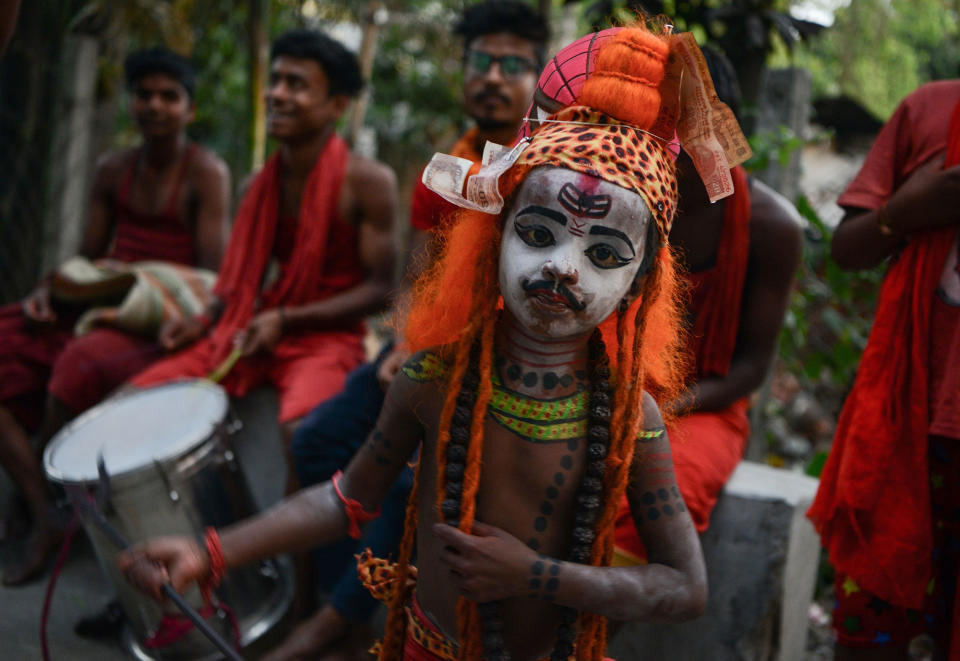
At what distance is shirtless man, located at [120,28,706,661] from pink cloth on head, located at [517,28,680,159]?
0.33ft

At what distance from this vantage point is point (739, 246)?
8.41 ft

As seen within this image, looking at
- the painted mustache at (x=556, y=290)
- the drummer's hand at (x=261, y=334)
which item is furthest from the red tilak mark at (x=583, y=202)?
the drummer's hand at (x=261, y=334)

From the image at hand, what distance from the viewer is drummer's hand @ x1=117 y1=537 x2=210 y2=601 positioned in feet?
4.84

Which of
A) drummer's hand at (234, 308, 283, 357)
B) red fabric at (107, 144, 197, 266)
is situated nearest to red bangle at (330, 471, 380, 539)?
drummer's hand at (234, 308, 283, 357)

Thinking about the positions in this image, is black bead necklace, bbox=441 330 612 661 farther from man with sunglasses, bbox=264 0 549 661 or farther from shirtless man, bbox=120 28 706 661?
man with sunglasses, bbox=264 0 549 661

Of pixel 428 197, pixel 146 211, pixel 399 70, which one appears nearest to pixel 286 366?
pixel 428 197

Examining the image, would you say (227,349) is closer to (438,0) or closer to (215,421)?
(215,421)

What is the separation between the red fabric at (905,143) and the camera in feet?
6.93

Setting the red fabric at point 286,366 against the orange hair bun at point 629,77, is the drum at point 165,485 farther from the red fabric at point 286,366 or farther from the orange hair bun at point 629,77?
the orange hair bun at point 629,77

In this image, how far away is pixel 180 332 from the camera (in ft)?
12.7

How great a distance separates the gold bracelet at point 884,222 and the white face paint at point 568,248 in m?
0.94

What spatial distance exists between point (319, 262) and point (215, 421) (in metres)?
1.13

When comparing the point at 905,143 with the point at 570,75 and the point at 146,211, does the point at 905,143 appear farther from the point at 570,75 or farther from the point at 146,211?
the point at 146,211

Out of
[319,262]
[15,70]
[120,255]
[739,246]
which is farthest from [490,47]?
[15,70]
